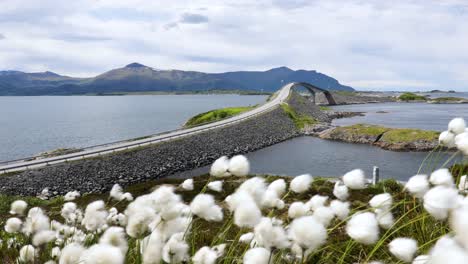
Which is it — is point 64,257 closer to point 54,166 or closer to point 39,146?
point 54,166

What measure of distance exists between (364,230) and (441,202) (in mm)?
425

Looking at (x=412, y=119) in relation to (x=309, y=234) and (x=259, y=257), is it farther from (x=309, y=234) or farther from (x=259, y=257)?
(x=309, y=234)

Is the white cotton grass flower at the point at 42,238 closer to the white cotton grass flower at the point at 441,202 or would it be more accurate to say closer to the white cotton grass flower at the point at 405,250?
the white cotton grass flower at the point at 405,250

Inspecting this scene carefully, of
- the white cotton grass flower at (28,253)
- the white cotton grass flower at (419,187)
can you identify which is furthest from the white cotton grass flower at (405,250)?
the white cotton grass flower at (28,253)

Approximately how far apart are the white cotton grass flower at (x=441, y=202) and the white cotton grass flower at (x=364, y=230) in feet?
1.02

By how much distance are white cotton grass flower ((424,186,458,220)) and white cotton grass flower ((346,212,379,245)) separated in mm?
310

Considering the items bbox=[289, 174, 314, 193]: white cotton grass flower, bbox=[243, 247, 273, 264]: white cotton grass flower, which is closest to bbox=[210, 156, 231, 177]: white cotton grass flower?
bbox=[289, 174, 314, 193]: white cotton grass flower

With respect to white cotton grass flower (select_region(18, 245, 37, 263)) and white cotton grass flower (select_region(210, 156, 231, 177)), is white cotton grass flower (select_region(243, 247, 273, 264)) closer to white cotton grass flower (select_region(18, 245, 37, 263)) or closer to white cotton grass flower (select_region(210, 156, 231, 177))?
white cotton grass flower (select_region(210, 156, 231, 177))

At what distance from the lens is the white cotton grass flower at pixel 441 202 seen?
1980 mm

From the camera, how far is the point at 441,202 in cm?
199

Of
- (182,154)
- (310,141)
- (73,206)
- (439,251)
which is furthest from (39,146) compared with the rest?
(439,251)

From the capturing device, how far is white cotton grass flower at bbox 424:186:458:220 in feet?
6.50

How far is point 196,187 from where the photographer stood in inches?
919

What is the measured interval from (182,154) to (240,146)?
34.8ft
